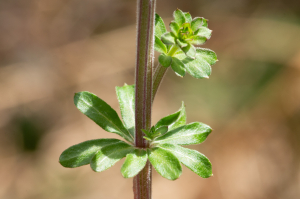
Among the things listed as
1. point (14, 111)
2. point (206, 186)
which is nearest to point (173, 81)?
point (206, 186)

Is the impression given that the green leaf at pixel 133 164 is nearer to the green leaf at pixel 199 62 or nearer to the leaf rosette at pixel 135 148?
the leaf rosette at pixel 135 148

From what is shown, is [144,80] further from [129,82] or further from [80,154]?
[129,82]

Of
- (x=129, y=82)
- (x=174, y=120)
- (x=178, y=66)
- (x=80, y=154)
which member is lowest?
(x=80, y=154)

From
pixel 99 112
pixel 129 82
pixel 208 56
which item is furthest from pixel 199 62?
pixel 129 82

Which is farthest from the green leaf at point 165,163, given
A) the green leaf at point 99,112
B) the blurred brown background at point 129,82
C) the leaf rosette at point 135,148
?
the blurred brown background at point 129,82

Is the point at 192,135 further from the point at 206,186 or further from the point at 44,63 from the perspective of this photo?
the point at 44,63
